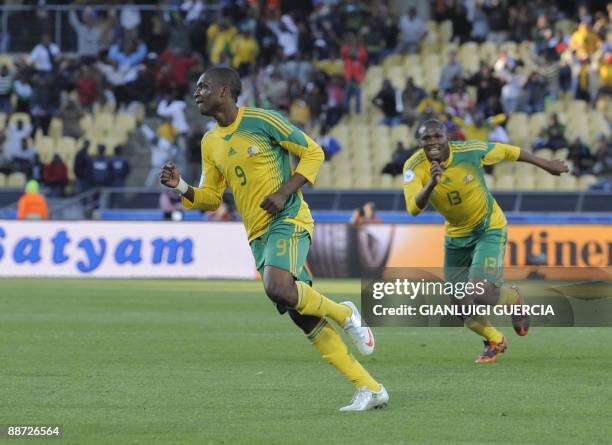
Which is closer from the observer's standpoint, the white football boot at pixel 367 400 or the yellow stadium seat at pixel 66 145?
the white football boot at pixel 367 400

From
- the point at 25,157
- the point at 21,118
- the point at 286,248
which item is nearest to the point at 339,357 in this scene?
the point at 286,248

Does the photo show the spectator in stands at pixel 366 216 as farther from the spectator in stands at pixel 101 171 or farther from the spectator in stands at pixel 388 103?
the spectator in stands at pixel 101 171

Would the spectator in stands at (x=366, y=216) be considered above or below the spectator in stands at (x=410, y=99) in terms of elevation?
below

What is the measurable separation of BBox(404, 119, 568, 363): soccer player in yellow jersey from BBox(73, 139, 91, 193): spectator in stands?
19.4 metres

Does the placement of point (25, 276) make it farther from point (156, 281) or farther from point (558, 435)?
point (558, 435)

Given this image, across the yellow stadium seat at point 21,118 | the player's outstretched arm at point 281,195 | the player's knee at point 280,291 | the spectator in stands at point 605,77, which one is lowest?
the yellow stadium seat at point 21,118

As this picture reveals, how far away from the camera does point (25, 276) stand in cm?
2753

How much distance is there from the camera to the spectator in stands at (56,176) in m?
32.2

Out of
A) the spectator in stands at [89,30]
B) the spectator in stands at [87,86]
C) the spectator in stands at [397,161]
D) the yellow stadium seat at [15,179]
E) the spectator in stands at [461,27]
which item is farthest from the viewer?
the spectator in stands at [89,30]

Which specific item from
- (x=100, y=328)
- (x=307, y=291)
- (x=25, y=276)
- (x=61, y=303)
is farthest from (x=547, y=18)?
(x=307, y=291)

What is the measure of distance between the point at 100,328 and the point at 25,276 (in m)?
11.6

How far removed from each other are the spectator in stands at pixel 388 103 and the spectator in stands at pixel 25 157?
8.12 metres

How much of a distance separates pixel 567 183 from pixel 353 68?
593 cm

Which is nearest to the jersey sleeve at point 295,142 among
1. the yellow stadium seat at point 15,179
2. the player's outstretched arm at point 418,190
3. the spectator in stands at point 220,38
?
the player's outstretched arm at point 418,190
